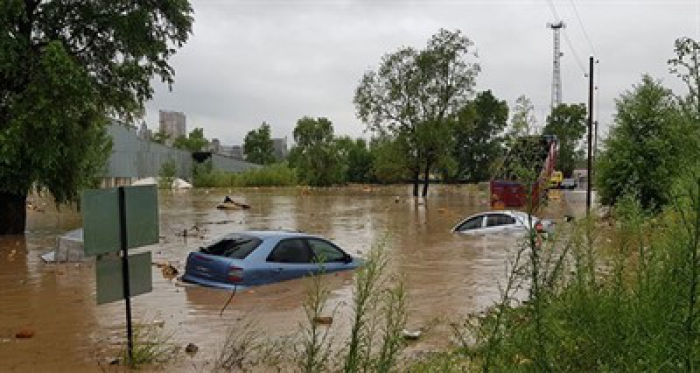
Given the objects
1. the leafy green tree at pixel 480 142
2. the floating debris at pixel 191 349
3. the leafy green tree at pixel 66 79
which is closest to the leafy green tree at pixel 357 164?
the leafy green tree at pixel 480 142

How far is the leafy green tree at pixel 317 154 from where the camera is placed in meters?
86.4

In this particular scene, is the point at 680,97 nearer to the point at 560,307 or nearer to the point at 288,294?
the point at 560,307

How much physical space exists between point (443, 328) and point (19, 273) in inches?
448

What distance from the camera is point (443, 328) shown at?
11.1 m

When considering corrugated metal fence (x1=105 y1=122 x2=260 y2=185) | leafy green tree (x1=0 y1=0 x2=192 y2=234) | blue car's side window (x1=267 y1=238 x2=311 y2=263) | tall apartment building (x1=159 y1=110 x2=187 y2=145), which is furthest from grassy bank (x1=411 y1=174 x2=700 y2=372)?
tall apartment building (x1=159 y1=110 x2=187 y2=145)

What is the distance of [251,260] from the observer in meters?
14.0

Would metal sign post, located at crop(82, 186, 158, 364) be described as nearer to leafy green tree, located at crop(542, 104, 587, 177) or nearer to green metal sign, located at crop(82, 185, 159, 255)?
green metal sign, located at crop(82, 185, 159, 255)

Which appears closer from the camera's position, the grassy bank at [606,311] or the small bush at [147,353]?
the grassy bank at [606,311]

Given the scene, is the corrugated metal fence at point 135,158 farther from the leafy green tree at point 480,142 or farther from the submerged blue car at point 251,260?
the submerged blue car at point 251,260

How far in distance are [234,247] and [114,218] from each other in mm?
5716

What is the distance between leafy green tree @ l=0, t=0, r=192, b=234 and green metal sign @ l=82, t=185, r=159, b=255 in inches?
597

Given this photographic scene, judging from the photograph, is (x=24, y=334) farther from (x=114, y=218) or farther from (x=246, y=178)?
(x=246, y=178)

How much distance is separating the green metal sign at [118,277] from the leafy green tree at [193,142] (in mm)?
104898

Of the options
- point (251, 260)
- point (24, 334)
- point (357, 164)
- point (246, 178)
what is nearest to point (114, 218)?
point (24, 334)
